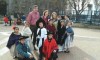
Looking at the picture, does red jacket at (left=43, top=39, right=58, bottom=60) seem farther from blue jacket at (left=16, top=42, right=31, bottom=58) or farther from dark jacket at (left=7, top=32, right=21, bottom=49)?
dark jacket at (left=7, top=32, right=21, bottom=49)

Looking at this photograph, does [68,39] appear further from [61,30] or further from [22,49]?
[22,49]

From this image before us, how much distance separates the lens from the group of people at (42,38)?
1023 centimetres

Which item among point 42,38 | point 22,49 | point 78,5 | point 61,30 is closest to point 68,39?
point 61,30

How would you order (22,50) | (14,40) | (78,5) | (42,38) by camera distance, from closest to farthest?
(22,50), (14,40), (42,38), (78,5)

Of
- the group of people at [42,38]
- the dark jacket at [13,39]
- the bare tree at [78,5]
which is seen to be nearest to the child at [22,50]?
the group of people at [42,38]

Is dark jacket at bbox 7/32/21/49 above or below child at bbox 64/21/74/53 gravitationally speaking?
above

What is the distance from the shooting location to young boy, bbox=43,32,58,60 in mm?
10273

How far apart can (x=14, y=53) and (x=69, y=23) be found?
132 inches

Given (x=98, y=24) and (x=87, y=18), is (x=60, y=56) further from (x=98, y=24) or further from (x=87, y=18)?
(x=87, y=18)

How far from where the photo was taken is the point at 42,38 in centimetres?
1130

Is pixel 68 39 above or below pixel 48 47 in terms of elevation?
below

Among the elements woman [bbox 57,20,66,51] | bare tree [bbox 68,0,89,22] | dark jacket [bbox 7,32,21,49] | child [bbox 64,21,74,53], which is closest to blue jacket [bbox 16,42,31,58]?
dark jacket [bbox 7,32,21,49]

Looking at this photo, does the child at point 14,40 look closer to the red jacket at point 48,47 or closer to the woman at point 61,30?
the red jacket at point 48,47

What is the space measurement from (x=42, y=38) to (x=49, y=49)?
1.12m
